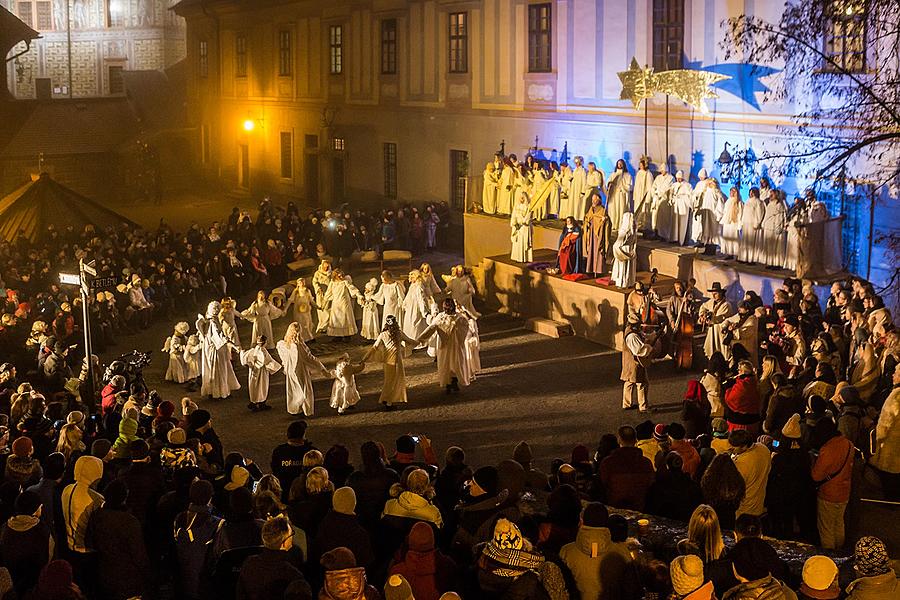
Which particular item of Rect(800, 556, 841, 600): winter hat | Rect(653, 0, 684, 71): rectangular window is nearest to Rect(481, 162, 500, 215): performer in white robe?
Rect(653, 0, 684, 71): rectangular window

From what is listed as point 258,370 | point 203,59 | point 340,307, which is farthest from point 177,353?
point 203,59

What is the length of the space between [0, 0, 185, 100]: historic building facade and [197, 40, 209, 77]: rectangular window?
1124 centimetres

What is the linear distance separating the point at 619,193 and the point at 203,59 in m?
27.3

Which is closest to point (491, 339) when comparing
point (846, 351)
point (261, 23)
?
point (846, 351)

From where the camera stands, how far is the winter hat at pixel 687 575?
7309 mm

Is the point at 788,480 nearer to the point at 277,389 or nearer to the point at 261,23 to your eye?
the point at 277,389

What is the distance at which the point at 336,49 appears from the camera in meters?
40.0

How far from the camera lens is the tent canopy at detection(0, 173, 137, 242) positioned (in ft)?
99.3

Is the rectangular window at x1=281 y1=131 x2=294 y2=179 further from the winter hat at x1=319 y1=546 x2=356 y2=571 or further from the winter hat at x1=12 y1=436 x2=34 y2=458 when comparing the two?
the winter hat at x1=319 y1=546 x2=356 y2=571

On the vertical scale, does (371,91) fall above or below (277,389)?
above

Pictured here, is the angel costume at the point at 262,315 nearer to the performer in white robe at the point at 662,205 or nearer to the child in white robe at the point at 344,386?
the child in white robe at the point at 344,386

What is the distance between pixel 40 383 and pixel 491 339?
8.46 metres

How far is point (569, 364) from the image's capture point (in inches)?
834

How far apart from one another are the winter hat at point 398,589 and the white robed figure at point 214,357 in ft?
40.3
